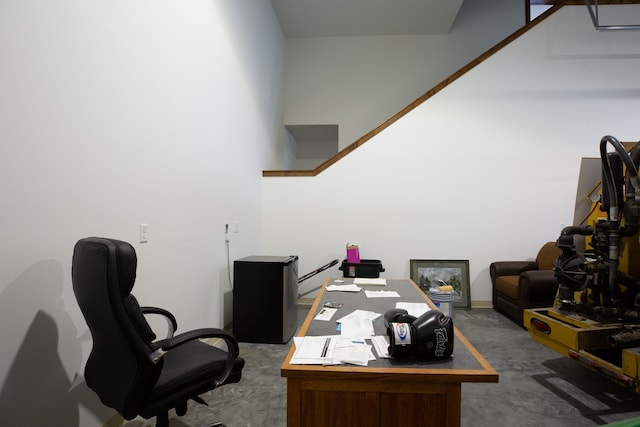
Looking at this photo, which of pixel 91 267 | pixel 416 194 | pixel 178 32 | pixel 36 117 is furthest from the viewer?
pixel 416 194

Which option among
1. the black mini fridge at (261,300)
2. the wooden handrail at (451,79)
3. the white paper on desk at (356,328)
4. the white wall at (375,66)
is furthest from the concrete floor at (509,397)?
the white wall at (375,66)

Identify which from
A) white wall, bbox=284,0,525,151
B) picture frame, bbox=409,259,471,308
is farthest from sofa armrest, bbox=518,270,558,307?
white wall, bbox=284,0,525,151

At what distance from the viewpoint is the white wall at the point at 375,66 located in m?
5.29

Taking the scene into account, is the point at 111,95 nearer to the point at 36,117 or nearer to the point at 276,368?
the point at 36,117

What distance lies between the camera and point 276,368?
2.34 metres

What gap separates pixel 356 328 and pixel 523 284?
2624 mm

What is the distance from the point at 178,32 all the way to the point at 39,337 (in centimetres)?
198

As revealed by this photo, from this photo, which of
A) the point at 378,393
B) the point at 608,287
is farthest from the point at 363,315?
the point at 608,287

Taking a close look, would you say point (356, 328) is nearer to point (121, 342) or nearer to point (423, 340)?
point (423, 340)

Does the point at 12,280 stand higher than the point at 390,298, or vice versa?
the point at 12,280

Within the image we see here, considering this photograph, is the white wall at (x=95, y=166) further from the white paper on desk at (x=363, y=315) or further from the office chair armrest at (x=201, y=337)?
the white paper on desk at (x=363, y=315)

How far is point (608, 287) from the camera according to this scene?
6.22 feet

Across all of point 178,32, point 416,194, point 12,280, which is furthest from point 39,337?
point 416,194

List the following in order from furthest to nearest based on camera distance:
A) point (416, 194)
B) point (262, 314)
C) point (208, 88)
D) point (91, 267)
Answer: point (416, 194), point (262, 314), point (208, 88), point (91, 267)
